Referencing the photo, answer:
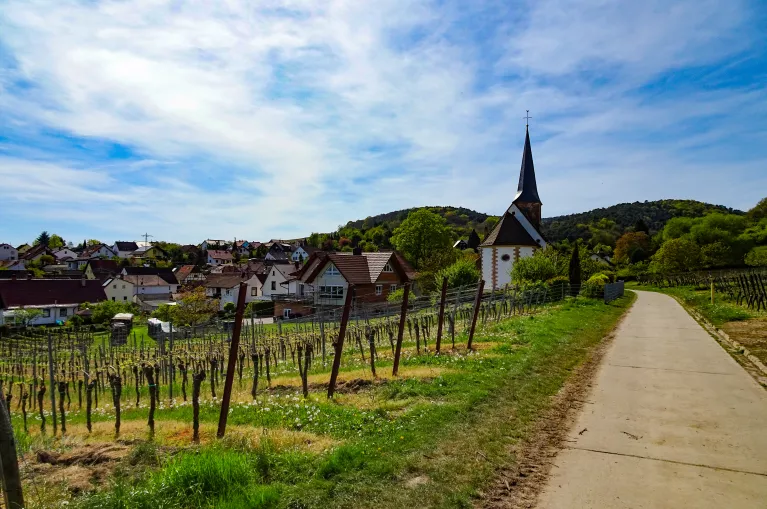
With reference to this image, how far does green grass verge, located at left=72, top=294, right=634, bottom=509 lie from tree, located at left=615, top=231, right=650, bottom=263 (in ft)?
300

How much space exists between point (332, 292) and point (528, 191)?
2397 cm

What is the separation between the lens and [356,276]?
49.2m

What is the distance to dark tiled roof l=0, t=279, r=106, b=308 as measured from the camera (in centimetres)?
5581

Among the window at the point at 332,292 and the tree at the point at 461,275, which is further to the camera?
the window at the point at 332,292

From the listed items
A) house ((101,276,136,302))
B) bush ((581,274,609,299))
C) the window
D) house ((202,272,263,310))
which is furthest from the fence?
house ((101,276,136,302))

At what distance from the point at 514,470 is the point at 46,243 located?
582 feet

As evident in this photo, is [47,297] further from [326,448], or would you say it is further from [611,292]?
[326,448]

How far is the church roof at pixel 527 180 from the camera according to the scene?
174 feet

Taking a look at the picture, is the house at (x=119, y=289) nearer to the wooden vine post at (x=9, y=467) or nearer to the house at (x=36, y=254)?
the house at (x=36, y=254)

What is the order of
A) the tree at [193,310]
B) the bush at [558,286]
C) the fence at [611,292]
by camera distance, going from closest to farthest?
the bush at [558,286] < the fence at [611,292] < the tree at [193,310]

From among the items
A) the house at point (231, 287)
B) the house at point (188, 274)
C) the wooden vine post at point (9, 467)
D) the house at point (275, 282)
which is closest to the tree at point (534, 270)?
the wooden vine post at point (9, 467)

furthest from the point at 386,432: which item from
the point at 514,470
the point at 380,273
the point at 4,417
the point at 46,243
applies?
the point at 46,243

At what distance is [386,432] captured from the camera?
675 cm

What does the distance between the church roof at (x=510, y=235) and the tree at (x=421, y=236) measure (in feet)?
65.2
